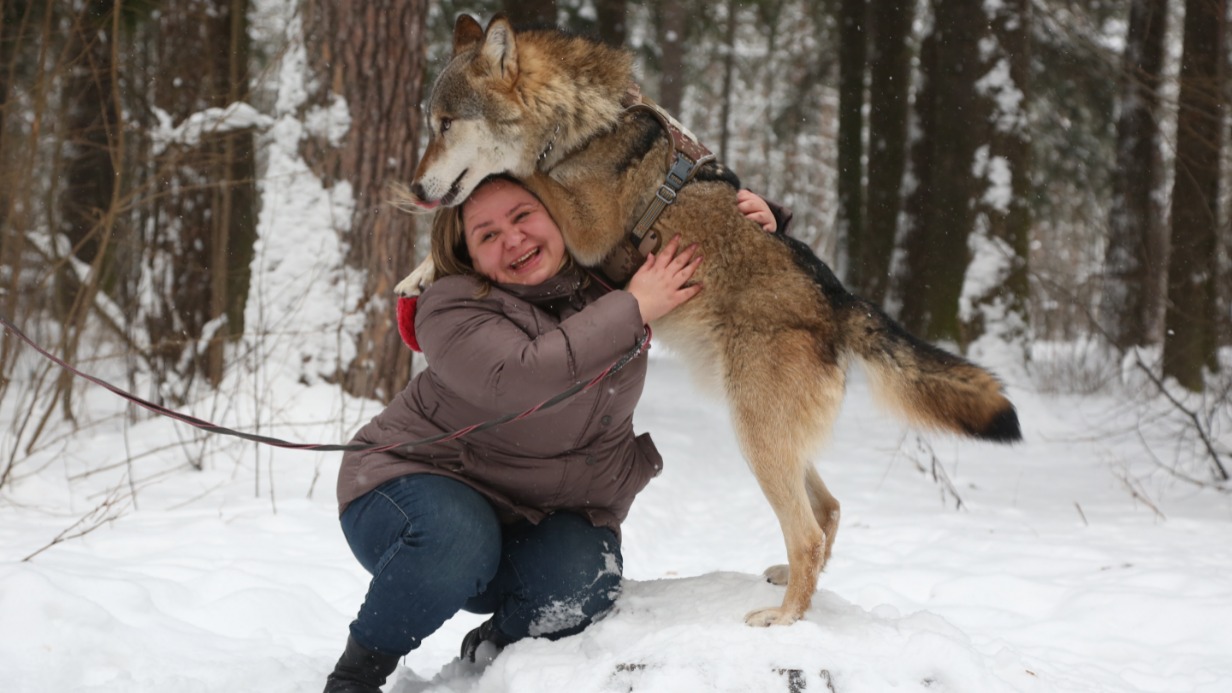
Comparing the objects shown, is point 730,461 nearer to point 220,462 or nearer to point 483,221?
point 220,462

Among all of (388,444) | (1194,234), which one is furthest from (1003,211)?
(388,444)

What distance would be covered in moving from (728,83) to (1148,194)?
35.3 feet

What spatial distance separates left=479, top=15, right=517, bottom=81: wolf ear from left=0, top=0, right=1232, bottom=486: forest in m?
0.46

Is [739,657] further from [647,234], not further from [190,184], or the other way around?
[190,184]

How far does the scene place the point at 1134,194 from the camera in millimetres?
12062

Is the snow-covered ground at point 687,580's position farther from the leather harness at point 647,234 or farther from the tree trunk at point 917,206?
the tree trunk at point 917,206

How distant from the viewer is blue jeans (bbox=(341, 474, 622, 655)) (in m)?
2.56

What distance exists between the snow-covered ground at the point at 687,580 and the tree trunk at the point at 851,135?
20.0ft

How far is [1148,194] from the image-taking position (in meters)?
11.9

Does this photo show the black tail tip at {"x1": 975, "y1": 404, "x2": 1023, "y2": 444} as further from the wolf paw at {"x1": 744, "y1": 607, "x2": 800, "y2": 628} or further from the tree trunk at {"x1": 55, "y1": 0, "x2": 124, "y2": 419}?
the tree trunk at {"x1": 55, "y1": 0, "x2": 124, "y2": 419}

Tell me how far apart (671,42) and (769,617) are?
42.0ft

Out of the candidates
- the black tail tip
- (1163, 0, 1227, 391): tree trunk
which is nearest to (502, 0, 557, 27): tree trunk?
(1163, 0, 1227, 391): tree trunk

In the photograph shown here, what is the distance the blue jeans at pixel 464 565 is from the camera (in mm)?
2564

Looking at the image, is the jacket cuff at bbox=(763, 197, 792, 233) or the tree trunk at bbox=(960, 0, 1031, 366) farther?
the tree trunk at bbox=(960, 0, 1031, 366)
